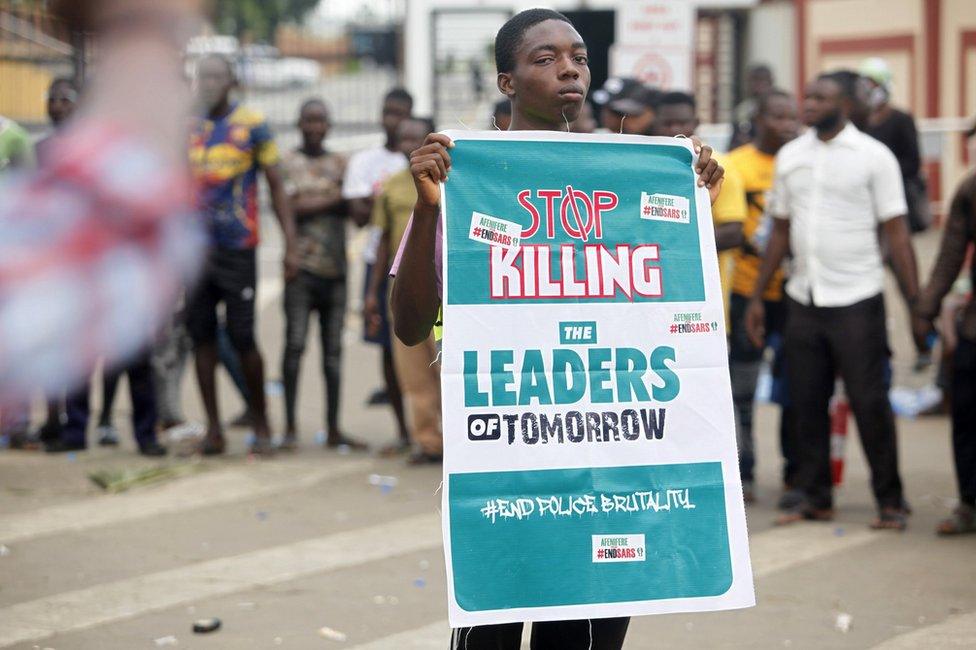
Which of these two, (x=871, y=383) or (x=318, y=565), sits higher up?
(x=871, y=383)

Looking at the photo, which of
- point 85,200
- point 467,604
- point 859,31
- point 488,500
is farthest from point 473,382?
point 859,31

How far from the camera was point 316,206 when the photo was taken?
9570mm

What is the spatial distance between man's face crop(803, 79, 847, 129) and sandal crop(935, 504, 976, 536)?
2080 mm

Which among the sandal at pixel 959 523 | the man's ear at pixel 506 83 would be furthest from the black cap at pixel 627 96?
the man's ear at pixel 506 83

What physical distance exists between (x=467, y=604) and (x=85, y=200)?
218 cm

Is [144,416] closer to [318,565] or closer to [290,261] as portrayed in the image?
[290,261]

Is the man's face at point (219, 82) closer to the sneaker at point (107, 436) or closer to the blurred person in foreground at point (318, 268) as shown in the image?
the blurred person in foreground at point (318, 268)

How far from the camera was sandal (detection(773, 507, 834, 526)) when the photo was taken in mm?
7637

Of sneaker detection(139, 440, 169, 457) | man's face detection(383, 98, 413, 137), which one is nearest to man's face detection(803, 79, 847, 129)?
man's face detection(383, 98, 413, 137)

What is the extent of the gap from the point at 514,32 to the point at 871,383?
4.19m

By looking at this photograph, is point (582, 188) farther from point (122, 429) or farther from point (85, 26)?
point (122, 429)

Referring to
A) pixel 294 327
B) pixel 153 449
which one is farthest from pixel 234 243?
pixel 153 449

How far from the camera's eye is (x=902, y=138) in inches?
418

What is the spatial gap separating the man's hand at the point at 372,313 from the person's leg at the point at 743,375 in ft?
7.53
